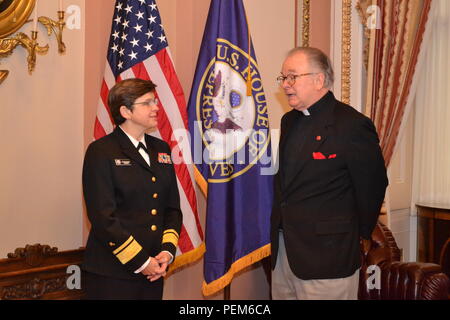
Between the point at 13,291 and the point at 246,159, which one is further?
the point at 246,159

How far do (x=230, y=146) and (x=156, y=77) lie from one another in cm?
62

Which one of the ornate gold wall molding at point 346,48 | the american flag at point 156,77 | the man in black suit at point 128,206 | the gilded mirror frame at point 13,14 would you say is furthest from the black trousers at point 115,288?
the ornate gold wall molding at point 346,48

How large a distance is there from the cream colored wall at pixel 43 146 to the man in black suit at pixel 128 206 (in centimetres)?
49

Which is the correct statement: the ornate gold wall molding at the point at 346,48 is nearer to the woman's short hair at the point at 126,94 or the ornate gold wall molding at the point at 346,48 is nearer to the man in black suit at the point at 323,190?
the man in black suit at the point at 323,190

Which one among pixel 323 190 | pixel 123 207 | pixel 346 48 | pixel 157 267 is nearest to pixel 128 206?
pixel 123 207

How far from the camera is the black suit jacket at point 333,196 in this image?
242 centimetres

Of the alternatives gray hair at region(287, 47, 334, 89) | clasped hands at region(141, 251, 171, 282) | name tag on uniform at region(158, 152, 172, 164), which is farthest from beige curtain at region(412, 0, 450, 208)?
clasped hands at region(141, 251, 171, 282)

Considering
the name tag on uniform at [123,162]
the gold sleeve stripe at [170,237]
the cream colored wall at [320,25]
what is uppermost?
the cream colored wall at [320,25]

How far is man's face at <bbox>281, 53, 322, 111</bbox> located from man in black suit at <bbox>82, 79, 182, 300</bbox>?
25.6 inches

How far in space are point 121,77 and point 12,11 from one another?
654mm
